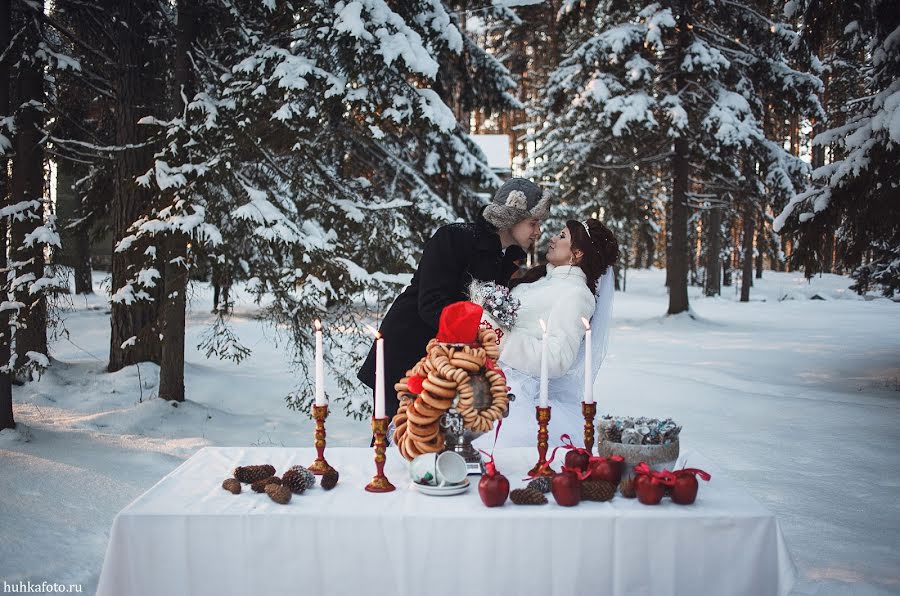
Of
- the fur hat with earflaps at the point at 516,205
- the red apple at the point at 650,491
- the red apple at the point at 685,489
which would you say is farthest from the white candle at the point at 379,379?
the fur hat with earflaps at the point at 516,205

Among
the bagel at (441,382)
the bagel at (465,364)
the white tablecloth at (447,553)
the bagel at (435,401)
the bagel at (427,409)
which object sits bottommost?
the white tablecloth at (447,553)

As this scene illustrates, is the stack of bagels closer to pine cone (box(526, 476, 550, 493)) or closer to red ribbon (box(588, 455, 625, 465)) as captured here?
pine cone (box(526, 476, 550, 493))

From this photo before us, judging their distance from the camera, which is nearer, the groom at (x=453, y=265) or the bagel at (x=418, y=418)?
the bagel at (x=418, y=418)

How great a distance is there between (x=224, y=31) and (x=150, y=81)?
103 cm

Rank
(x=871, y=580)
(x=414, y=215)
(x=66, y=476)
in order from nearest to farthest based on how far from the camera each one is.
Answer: (x=871, y=580) → (x=66, y=476) → (x=414, y=215)

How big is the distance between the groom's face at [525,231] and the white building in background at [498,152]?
21392 millimetres

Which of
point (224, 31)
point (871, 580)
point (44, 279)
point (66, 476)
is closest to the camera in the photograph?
point (871, 580)

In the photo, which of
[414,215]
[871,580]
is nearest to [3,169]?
[414,215]

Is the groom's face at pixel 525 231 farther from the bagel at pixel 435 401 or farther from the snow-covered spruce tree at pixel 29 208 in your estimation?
the snow-covered spruce tree at pixel 29 208

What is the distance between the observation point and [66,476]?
4.59 meters

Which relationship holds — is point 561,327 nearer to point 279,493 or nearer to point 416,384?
point 416,384

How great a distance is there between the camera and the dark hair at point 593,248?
12.4 ft

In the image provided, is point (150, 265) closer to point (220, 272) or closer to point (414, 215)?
point (220, 272)

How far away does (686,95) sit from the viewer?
16.1m
